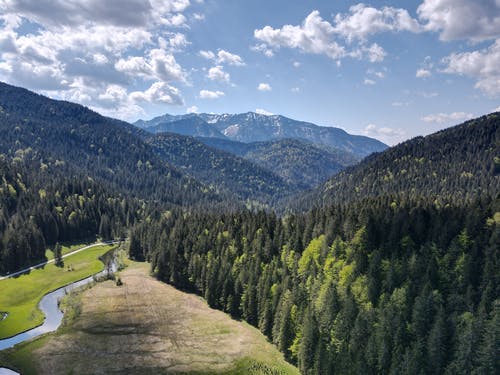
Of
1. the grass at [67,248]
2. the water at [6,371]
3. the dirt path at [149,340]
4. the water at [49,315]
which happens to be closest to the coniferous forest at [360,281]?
the dirt path at [149,340]

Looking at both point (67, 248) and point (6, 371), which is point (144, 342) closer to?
point (6, 371)

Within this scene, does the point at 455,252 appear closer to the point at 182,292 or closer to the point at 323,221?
the point at 323,221

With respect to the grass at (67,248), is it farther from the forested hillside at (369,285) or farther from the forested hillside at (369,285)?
the forested hillside at (369,285)

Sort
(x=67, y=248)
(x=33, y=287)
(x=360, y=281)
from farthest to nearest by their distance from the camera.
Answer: (x=67, y=248)
(x=33, y=287)
(x=360, y=281)

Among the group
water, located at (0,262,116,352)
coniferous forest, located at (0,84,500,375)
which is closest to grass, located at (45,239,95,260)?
coniferous forest, located at (0,84,500,375)

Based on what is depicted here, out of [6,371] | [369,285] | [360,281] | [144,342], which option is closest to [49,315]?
[6,371]

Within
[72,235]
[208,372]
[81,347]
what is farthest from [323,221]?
[72,235]
